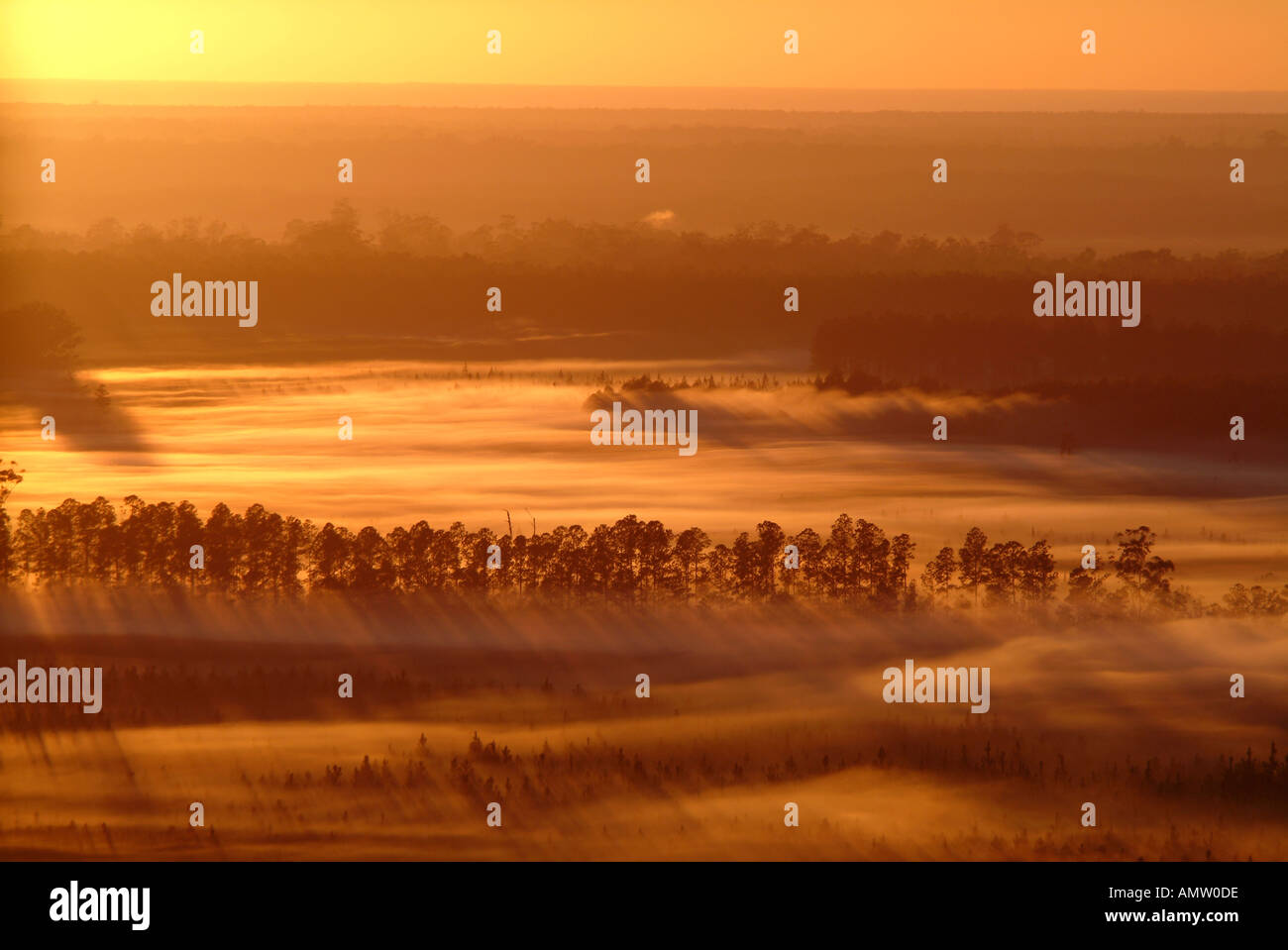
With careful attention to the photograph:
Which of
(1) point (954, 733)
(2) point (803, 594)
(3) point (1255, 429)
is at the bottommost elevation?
(1) point (954, 733)

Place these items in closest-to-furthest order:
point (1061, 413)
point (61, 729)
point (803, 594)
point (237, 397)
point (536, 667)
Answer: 1. point (61, 729)
2. point (536, 667)
3. point (803, 594)
4. point (237, 397)
5. point (1061, 413)

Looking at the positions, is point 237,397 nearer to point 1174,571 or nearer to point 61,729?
point 61,729

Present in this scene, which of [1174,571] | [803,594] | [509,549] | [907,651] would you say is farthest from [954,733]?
[509,549]

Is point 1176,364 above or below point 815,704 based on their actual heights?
above

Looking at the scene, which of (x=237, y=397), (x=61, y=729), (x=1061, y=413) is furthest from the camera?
(x=1061, y=413)

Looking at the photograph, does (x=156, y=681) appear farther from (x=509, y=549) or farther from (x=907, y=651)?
(x=907, y=651)

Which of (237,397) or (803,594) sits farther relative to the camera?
(237,397)

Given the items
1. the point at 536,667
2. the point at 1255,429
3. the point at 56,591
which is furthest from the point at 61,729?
the point at 1255,429
